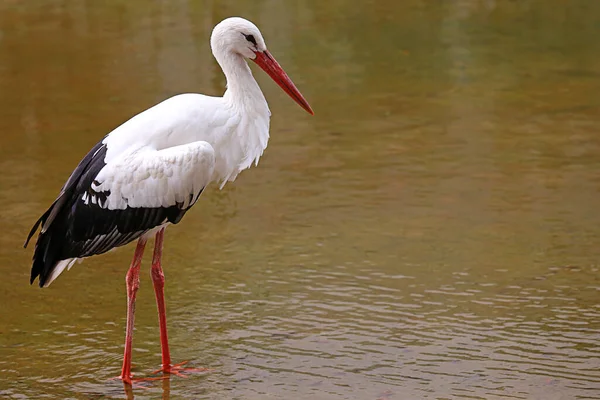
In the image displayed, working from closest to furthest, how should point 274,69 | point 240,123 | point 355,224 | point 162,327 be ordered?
1. point 162,327
2. point 240,123
3. point 274,69
4. point 355,224

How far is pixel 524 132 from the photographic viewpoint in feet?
29.1

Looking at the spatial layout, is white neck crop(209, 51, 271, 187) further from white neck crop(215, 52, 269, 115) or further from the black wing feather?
the black wing feather

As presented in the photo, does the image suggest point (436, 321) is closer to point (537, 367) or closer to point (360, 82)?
point (537, 367)

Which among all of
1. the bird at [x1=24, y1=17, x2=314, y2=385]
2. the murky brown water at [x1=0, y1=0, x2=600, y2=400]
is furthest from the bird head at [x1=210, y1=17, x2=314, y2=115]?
the murky brown water at [x1=0, y1=0, x2=600, y2=400]

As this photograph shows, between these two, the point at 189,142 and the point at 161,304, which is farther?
the point at 161,304

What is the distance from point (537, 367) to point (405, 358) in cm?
59

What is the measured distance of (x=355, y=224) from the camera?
283 inches

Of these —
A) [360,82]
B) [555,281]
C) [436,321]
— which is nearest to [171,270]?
[436,321]

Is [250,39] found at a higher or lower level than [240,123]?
higher

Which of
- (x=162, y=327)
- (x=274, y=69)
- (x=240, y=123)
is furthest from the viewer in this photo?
(x=274, y=69)

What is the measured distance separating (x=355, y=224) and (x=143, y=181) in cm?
221

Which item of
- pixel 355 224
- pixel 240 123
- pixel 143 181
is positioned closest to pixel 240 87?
pixel 240 123

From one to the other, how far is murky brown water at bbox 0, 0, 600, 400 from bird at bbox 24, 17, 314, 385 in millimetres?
490

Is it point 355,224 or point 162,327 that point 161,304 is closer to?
point 162,327
